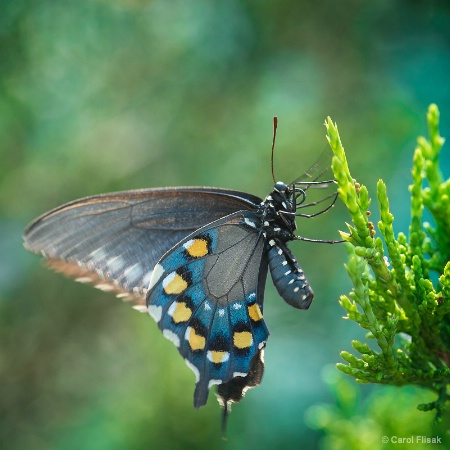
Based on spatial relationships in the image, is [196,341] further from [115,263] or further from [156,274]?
[115,263]

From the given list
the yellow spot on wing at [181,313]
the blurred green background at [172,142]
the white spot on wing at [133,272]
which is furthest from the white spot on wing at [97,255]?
the blurred green background at [172,142]

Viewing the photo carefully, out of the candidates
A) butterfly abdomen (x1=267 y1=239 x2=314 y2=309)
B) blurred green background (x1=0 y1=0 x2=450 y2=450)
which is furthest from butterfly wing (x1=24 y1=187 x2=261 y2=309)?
blurred green background (x1=0 y1=0 x2=450 y2=450)

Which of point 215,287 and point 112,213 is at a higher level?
point 112,213

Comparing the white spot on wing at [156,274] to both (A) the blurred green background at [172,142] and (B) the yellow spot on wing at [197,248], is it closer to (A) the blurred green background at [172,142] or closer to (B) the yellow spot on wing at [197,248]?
(B) the yellow spot on wing at [197,248]

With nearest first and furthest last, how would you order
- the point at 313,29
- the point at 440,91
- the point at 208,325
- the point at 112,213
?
1. the point at 208,325
2. the point at 112,213
3. the point at 440,91
4. the point at 313,29

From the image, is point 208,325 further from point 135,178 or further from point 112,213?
point 135,178

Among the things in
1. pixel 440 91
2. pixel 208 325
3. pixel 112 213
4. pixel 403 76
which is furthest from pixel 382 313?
pixel 403 76

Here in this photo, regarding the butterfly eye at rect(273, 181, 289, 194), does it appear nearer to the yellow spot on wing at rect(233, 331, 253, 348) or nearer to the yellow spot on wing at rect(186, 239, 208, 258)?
the yellow spot on wing at rect(186, 239, 208, 258)
